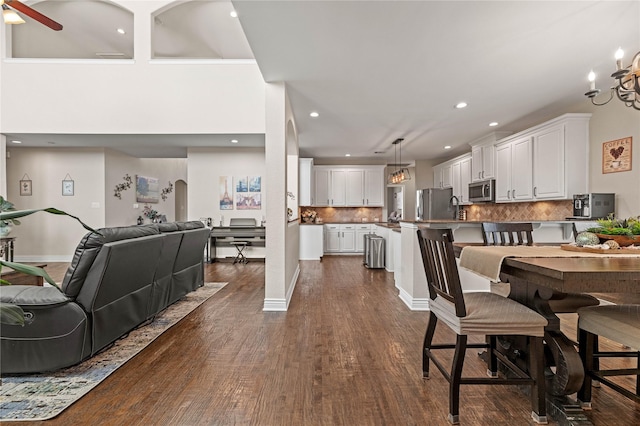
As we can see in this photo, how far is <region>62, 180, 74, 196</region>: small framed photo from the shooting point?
729 cm

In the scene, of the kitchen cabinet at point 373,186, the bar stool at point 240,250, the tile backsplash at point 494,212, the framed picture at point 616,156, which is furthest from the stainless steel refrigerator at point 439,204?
the bar stool at point 240,250

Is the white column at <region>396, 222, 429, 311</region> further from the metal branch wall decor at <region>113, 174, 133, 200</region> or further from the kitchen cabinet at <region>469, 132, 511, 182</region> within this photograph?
the metal branch wall decor at <region>113, 174, 133, 200</region>

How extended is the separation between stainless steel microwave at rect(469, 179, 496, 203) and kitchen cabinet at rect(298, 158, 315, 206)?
3677 millimetres

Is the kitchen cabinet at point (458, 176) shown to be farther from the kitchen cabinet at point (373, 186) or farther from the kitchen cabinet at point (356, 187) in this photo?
the kitchen cabinet at point (356, 187)

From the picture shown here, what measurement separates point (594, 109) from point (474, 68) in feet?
7.42

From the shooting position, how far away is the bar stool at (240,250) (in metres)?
7.11

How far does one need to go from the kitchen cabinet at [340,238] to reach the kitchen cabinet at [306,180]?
2.79 ft

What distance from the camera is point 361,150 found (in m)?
7.86

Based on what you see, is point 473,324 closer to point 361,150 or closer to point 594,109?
point 594,109

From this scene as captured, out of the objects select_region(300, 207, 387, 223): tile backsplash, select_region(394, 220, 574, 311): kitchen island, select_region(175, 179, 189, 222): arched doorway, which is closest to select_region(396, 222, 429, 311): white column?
select_region(394, 220, 574, 311): kitchen island

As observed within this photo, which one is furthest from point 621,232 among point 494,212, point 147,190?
point 147,190

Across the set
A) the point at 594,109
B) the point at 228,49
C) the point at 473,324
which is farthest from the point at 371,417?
the point at 228,49

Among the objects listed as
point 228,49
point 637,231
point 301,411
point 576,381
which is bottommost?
point 301,411

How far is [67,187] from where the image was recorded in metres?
7.30
